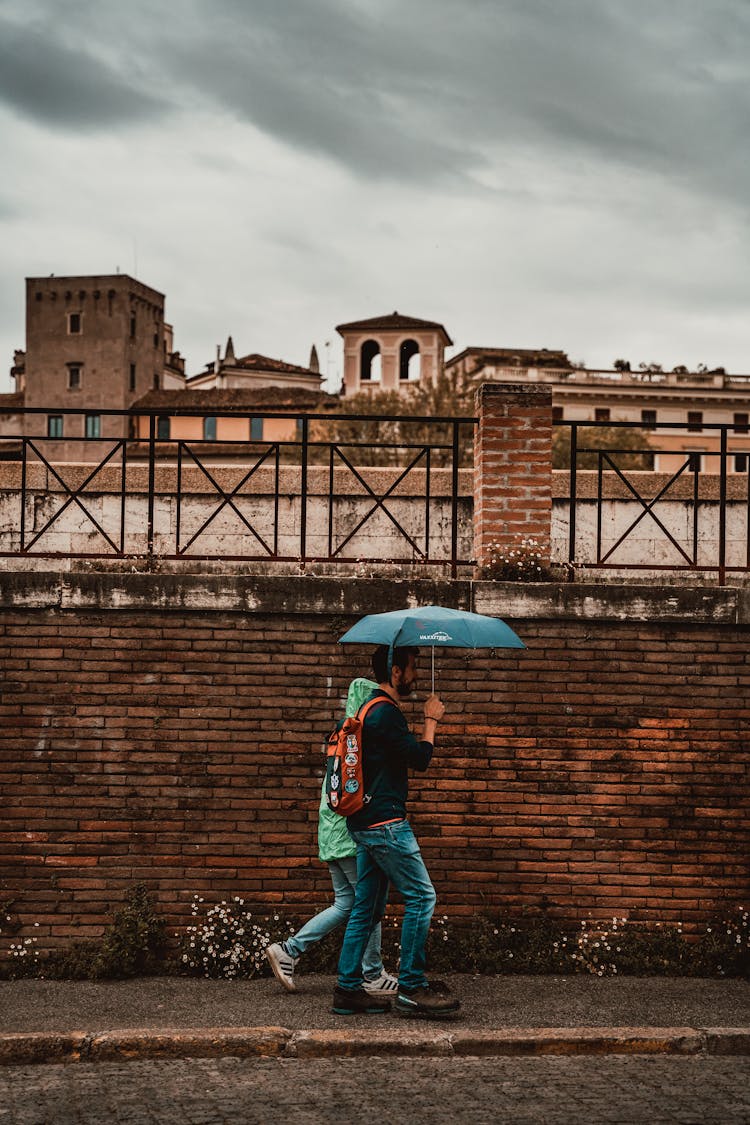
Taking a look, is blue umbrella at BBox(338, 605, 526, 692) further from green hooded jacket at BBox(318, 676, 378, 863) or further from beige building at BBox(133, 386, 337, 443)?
beige building at BBox(133, 386, 337, 443)

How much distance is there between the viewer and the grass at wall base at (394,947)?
769 centimetres

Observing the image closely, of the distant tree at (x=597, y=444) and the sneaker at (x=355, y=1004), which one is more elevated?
the distant tree at (x=597, y=444)

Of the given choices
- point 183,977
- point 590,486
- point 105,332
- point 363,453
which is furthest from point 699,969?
point 105,332

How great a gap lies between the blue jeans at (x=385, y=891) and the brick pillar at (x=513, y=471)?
268 centimetres

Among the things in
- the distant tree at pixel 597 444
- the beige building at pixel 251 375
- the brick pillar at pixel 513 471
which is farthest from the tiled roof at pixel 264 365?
the brick pillar at pixel 513 471

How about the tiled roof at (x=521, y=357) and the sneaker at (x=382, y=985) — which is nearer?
the sneaker at (x=382, y=985)

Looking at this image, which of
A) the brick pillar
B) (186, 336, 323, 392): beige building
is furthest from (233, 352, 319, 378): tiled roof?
the brick pillar

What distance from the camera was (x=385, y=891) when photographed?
684 centimetres

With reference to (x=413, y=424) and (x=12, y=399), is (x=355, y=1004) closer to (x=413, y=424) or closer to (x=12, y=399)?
(x=413, y=424)

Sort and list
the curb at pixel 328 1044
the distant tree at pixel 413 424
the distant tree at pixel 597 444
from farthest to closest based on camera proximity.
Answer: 1. the distant tree at pixel 413 424
2. the distant tree at pixel 597 444
3. the curb at pixel 328 1044

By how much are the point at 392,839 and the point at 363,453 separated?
3807 cm

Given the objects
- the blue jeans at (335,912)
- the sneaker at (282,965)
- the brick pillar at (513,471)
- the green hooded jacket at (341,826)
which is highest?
the brick pillar at (513,471)

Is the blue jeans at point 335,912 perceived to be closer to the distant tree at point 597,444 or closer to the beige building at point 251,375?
the distant tree at point 597,444

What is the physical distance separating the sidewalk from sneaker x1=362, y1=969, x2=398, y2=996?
0.84 feet
